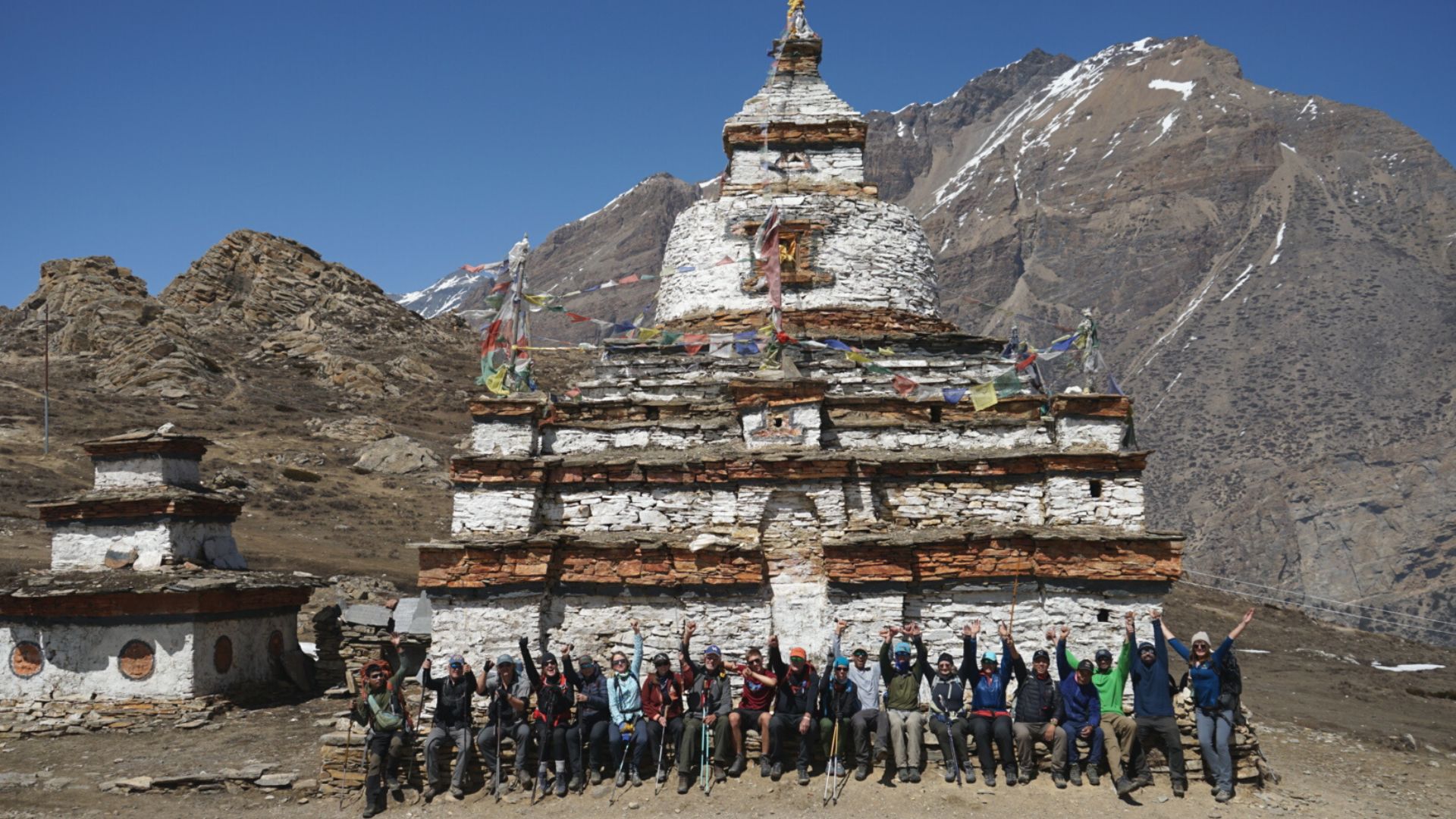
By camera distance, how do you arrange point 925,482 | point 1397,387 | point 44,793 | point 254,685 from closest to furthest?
point 44,793 < point 925,482 < point 254,685 < point 1397,387

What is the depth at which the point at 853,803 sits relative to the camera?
10.7 meters

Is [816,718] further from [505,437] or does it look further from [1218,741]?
[505,437]

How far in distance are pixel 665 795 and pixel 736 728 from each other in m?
0.97

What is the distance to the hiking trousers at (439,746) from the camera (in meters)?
11.4

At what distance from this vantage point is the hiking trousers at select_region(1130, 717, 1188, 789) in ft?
35.8

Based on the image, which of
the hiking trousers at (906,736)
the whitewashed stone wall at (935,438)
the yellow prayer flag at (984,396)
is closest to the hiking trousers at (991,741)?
the hiking trousers at (906,736)

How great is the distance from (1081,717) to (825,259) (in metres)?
9.04

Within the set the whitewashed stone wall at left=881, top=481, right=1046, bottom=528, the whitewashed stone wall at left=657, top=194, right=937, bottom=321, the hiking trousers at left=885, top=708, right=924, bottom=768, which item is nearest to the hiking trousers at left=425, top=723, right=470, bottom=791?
the hiking trousers at left=885, top=708, right=924, bottom=768

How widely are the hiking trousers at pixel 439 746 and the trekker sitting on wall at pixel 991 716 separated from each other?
5262mm

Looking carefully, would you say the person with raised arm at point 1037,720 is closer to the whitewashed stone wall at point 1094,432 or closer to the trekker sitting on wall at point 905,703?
the trekker sitting on wall at point 905,703

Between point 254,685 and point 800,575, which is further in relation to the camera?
point 254,685

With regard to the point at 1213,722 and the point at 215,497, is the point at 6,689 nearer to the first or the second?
the point at 215,497

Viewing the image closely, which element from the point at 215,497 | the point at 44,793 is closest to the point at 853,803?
the point at 44,793

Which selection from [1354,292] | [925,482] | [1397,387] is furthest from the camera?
[1354,292]
